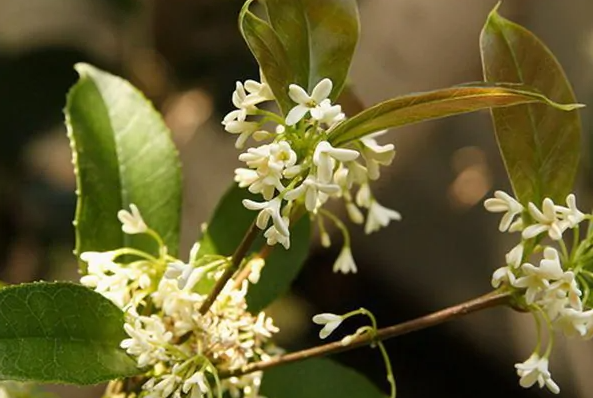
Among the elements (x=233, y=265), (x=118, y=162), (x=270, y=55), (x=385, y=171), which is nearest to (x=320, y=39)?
(x=270, y=55)

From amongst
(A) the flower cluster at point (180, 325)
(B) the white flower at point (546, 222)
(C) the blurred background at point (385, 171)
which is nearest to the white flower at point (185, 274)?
(A) the flower cluster at point (180, 325)

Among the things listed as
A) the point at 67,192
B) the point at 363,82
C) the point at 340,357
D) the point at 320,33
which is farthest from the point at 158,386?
the point at 363,82

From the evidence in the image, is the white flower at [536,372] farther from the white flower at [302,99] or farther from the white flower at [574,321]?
the white flower at [302,99]

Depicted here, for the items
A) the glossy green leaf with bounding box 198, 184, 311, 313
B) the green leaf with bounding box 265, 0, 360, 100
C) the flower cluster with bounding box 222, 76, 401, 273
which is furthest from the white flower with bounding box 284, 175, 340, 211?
the glossy green leaf with bounding box 198, 184, 311, 313

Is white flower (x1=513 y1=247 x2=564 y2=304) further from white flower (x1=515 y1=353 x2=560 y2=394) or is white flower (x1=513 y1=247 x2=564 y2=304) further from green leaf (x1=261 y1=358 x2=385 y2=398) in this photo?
green leaf (x1=261 y1=358 x2=385 y2=398)

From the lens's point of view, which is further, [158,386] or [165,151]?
[165,151]

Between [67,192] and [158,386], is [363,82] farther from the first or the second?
[158,386]
